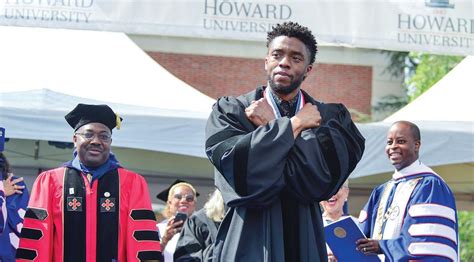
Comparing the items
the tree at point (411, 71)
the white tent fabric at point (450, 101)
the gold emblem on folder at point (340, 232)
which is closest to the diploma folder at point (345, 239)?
the gold emblem on folder at point (340, 232)

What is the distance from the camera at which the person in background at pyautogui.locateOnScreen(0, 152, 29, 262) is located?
275 inches

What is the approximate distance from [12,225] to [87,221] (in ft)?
4.59

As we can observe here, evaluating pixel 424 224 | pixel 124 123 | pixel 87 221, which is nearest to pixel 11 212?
pixel 87 221

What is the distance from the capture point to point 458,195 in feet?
34.6

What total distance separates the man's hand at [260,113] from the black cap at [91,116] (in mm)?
2275

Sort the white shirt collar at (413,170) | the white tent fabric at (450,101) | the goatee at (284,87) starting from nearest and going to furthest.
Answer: the goatee at (284,87), the white shirt collar at (413,170), the white tent fabric at (450,101)

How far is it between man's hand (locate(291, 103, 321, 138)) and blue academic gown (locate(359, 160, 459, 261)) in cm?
245

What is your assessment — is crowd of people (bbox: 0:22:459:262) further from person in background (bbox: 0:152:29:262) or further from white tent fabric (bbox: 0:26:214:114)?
white tent fabric (bbox: 0:26:214:114)

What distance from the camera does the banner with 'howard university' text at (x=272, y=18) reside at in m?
7.77

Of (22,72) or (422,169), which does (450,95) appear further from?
(22,72)

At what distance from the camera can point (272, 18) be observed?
26.2 ft

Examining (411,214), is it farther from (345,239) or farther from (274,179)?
(274,179)

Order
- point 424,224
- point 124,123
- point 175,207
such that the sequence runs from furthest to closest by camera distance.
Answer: point 124,123, point 175,207, point 424,224

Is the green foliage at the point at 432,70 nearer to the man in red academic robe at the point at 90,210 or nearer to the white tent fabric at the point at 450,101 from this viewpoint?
the white tent fabric at the point at 450,101
